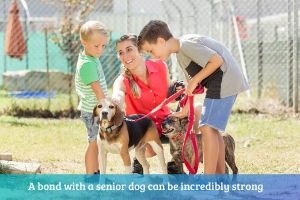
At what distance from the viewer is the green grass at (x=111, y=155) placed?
24.2 feet

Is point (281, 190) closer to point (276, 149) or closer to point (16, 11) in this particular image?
point (276, 149)

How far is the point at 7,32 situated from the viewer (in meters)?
16.0

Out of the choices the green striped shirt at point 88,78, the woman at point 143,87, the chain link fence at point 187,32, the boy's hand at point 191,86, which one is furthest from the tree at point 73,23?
the boy's hand at point 191,86

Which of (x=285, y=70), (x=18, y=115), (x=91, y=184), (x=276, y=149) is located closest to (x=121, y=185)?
(x=91, y=184)

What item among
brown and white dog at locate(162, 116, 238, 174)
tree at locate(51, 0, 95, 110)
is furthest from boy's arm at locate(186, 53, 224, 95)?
tree at locate(51, 0, 95, 110)

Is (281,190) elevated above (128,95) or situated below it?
below

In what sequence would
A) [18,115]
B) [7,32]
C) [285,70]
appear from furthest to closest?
[7,32], [285,70], [18,115]

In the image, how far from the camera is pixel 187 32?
616 inches

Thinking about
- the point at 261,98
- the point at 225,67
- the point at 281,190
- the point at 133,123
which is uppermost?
the point at 225,67

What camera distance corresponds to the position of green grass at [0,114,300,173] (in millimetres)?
7367

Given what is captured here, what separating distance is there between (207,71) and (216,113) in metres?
0.35

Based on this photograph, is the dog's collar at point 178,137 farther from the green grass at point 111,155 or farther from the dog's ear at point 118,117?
the green grass at point 111,155

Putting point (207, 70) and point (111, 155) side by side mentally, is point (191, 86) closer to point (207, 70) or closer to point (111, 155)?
point (207, 70)

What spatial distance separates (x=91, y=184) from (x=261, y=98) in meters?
8.04
